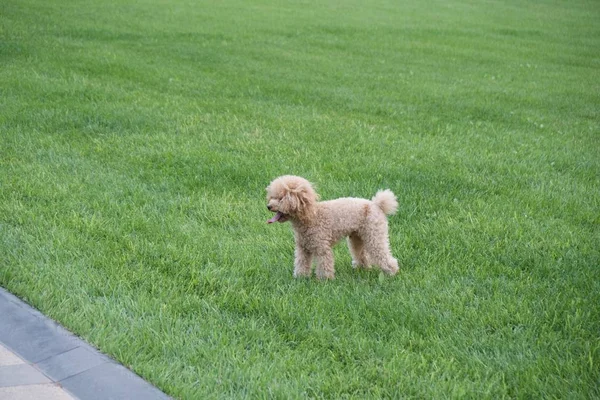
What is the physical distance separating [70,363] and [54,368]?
0.29 ft

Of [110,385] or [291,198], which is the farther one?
[291,198]

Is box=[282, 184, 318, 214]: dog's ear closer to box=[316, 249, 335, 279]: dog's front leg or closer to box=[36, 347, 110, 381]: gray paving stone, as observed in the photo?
box=[316, 249, 335, 279]: dog's front leg

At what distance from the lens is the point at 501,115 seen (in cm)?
1059

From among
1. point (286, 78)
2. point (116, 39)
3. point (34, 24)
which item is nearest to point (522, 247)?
point (286, 78)

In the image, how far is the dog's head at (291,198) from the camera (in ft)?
15.4

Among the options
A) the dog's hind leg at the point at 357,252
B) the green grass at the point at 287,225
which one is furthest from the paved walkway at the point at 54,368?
the dog's hind leg at the point at 357,252

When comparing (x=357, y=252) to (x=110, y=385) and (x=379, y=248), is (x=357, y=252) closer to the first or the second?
(x=379, y=248)

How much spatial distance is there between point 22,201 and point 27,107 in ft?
11.5

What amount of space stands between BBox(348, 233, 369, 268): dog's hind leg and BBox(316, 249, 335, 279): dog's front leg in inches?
13.0

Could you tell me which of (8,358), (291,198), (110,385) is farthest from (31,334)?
(291,198)

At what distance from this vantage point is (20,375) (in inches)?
145

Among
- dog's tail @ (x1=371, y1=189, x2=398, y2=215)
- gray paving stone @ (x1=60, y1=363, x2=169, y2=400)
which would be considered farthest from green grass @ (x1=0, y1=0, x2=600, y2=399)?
dog's tail @ (x1=371, y1=189, x2=398, y2=215)

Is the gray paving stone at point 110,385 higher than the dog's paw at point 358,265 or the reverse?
higher

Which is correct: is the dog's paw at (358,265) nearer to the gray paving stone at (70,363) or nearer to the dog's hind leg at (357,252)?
the dog's hind leg at (357,252)
